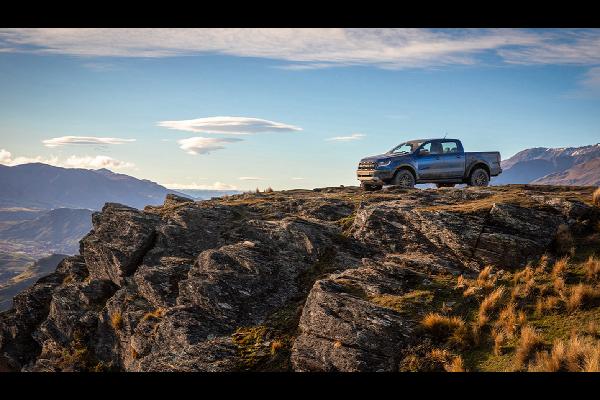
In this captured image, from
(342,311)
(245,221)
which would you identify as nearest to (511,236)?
(342,311)

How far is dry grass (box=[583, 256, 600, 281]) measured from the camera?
1310 cm

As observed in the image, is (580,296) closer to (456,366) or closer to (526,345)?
(526,345)

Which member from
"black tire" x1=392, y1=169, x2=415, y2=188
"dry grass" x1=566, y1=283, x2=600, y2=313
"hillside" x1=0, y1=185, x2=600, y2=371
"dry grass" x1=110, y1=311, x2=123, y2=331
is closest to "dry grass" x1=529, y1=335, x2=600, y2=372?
"hillside" x1=0, y1=185, x2=600, y2=371

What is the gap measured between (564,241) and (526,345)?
20.5 feet

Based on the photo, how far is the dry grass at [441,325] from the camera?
1174cm

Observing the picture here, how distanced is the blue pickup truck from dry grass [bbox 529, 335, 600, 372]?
14.6 meters

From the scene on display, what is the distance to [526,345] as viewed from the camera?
10445 mm

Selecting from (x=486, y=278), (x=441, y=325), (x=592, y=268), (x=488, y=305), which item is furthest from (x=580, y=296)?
(x=441, y=325)

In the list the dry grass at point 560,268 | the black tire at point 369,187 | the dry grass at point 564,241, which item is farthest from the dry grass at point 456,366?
the black tire at point 369,187

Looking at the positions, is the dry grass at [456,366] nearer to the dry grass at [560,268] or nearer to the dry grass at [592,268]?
the dry grass at [560,268]

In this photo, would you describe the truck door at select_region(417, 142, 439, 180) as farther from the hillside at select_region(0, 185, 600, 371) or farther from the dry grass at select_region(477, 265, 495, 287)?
the dry grass at select_region(477, 265, 495, 287)

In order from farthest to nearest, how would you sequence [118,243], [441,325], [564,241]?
[118,243]
[564,241]
[441,325]
